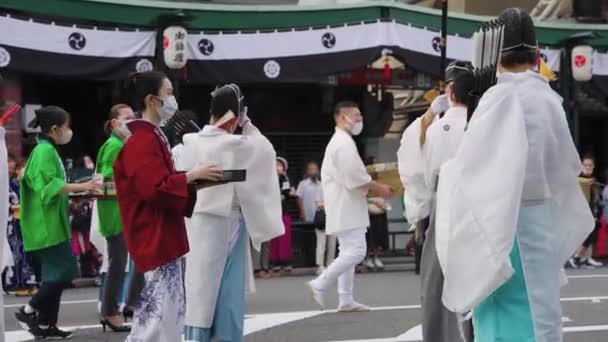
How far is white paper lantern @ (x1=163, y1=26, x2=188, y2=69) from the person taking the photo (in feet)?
44.8

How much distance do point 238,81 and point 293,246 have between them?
9.04ft

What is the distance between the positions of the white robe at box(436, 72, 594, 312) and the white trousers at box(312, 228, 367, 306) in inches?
183

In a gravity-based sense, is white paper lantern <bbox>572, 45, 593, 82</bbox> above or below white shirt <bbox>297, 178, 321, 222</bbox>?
above

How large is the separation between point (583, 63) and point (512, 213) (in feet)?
45.2

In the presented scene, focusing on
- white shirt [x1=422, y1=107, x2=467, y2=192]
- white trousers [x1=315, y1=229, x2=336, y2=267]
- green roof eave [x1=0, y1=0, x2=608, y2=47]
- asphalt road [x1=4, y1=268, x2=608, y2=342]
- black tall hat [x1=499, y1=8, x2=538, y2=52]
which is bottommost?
white trousers [x1=315, y1=229, x2=336, y2=267]

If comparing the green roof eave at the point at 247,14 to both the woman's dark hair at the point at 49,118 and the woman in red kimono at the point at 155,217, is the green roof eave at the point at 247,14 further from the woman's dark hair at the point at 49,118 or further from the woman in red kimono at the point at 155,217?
the woman in red kimono at the point at 155,217

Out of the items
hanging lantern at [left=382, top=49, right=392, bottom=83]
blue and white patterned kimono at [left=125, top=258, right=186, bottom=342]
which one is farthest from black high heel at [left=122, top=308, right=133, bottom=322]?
hanging lantern at [left=382, top=49, right=392, bottom=83]

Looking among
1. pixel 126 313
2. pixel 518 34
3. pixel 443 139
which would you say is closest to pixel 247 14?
pixel 126 313

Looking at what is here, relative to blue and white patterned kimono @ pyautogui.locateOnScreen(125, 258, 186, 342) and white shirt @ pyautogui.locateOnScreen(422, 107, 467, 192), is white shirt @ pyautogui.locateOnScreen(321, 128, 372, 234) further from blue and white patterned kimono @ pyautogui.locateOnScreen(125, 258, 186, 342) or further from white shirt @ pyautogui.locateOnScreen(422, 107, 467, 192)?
blue and white patterned kimono @ pyautogui.locateOnScreen(125, 258, 186, 342)

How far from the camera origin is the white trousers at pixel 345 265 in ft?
29.0

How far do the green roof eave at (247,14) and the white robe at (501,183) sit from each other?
1033 centimetres

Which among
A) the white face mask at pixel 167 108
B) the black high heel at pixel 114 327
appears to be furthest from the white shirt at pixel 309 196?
the white face mask at pixel 167 108

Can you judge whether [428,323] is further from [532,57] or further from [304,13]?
[304,13]

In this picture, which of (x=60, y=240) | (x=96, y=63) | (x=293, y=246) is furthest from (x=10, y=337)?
(x=293, y=246)
